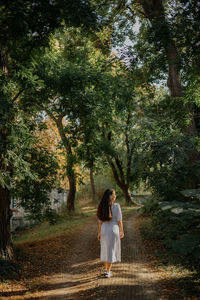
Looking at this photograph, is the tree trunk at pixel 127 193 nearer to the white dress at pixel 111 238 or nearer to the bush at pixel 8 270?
the bush at pixel 8 270

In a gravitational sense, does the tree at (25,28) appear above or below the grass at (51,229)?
above

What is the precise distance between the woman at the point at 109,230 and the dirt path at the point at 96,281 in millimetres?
472

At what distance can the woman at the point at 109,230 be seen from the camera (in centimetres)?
594

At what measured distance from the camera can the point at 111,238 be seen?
5977mm

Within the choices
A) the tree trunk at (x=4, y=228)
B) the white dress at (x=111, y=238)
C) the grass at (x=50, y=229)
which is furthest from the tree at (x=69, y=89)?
the grass at (x=50, y=229)

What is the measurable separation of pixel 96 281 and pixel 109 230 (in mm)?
1173

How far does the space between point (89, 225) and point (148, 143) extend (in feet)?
25.6

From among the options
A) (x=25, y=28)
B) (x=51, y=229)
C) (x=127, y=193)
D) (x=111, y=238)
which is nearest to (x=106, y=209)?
(x=111, y=238)

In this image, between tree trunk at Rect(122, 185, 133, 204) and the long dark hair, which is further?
tree trunk at Rect(122, 185, 133, 204)

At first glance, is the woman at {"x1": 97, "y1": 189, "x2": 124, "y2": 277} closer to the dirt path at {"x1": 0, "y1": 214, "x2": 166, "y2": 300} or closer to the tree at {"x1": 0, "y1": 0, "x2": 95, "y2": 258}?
the dirt path at {"x1": 0, "y1": 214, "x2": 166, "y2": 300}

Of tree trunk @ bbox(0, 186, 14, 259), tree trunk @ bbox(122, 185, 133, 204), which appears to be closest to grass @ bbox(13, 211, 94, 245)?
tree trunk @ bbox(0, 186, 14, 259)

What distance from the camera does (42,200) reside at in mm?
8586

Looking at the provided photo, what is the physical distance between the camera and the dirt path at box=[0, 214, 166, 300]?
5148 millimetres

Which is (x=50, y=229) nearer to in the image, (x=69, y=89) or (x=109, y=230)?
(x=69, y=89)
